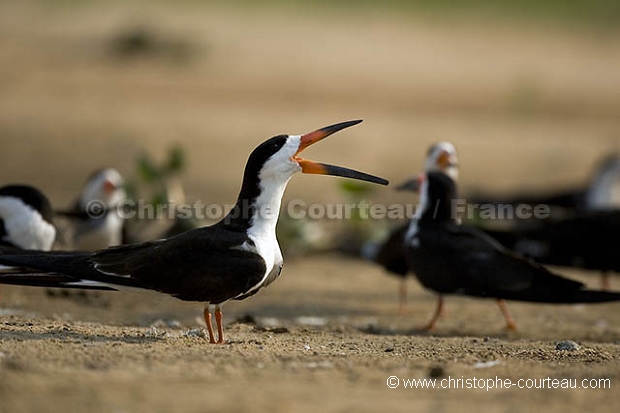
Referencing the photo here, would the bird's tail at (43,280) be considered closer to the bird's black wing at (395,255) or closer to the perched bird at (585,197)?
the bird's black wing at (395,255)

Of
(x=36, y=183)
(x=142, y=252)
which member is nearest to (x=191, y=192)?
(x=36, y=183)

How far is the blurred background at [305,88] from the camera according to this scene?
47.9ft

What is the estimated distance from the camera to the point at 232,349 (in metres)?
A: 5.07

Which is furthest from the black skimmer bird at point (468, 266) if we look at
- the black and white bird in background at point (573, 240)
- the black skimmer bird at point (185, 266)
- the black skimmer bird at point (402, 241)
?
the black skimmer bird at point (185, 266)

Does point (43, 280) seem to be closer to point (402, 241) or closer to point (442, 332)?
point (442, 332)

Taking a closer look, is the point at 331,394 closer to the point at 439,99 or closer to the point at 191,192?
the point at 191,192

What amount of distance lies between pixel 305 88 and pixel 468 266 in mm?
13220

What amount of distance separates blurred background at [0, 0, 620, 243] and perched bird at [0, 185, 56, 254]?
7.83 ft

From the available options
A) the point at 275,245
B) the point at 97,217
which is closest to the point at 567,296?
the point at 275,245

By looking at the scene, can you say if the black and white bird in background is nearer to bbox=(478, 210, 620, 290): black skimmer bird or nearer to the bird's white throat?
bbox=(478, 210, 620, 290): black skimmer bird

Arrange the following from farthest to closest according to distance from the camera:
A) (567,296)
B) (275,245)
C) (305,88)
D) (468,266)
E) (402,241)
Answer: (305,88) → (402,241) → (468,266) → (567,296) → (275,245)

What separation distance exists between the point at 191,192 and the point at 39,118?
14.4ft

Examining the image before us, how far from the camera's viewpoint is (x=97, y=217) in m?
9.02

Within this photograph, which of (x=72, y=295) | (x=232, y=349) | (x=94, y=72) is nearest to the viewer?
(x=232, y=349)
